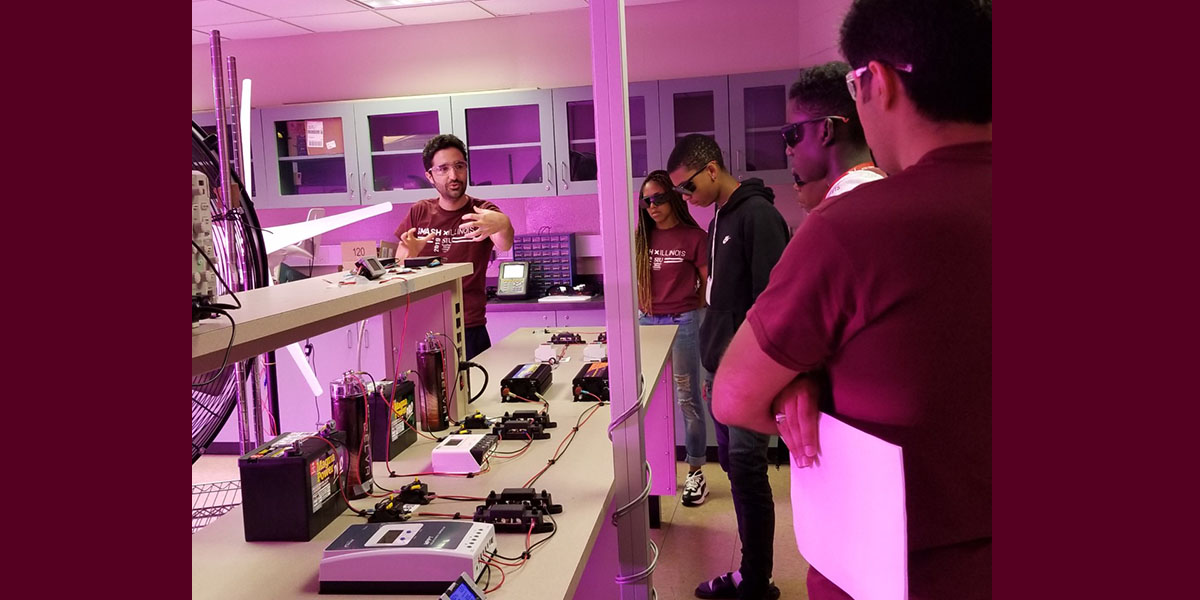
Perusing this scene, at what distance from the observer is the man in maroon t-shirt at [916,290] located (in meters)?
0.75

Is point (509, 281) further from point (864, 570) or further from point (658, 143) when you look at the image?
point (864, 570)

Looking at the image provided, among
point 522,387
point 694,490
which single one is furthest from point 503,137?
point 522,387

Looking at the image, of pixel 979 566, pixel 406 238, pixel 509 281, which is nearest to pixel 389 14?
pixel 509 281

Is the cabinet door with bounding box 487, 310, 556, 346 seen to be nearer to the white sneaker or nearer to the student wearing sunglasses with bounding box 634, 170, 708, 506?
the student wearing sunglasses with bounding box 634, 170, 708, 506

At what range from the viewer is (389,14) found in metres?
4.43

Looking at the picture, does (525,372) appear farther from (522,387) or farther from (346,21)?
(346,21)

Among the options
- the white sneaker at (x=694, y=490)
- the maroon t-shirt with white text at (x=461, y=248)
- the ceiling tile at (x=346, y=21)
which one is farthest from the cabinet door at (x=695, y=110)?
the ceiling tile at (x=346, y=21)

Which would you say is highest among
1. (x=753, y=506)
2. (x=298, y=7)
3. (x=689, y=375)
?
(x=298, y=7)

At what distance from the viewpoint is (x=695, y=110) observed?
4.14m

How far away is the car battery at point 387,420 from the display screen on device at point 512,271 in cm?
255

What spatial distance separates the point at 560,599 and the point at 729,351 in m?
0.46

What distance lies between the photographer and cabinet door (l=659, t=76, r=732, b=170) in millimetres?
4055

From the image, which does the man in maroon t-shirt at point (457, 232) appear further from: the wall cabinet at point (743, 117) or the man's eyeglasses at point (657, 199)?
the wall cabinet at point (743, 117)

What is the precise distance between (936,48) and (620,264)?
68 cm
